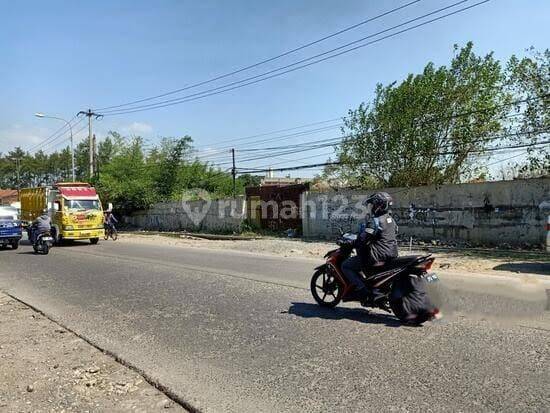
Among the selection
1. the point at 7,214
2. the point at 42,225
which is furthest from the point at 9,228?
the point at 42,225

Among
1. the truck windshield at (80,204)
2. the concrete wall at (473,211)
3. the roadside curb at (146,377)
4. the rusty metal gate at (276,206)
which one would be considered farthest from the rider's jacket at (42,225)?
the roadside curb at (146,377)

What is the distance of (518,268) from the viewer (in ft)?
41.1

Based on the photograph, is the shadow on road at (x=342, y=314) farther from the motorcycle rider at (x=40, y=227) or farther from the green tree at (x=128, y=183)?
the green tree at (x=128, y=183)

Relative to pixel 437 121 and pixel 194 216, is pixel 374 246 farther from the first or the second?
pixel 194 216

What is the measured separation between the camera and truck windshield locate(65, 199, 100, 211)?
78.2ft

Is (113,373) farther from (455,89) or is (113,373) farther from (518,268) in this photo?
(455,89)

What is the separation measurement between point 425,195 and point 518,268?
319 inches

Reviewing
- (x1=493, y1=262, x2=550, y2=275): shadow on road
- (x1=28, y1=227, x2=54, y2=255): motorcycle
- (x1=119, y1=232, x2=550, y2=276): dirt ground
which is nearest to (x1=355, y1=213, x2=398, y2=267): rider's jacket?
(x1=119, y1=232, x2=550, y2=276): dirt ground

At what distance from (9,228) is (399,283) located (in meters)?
20.0

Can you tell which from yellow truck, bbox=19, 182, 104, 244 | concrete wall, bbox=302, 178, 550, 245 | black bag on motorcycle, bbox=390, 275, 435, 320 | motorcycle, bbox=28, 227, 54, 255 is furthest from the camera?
yellow truck, bbox=19, 182, 104, 244

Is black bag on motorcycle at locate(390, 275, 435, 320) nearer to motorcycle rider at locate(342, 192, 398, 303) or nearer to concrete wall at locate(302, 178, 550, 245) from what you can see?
motorcycle rider at locate(342, 192, 398, 303)

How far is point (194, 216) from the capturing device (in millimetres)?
34094

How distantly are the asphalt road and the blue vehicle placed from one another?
12357 millimetres

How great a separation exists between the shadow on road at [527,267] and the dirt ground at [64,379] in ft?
31.8
